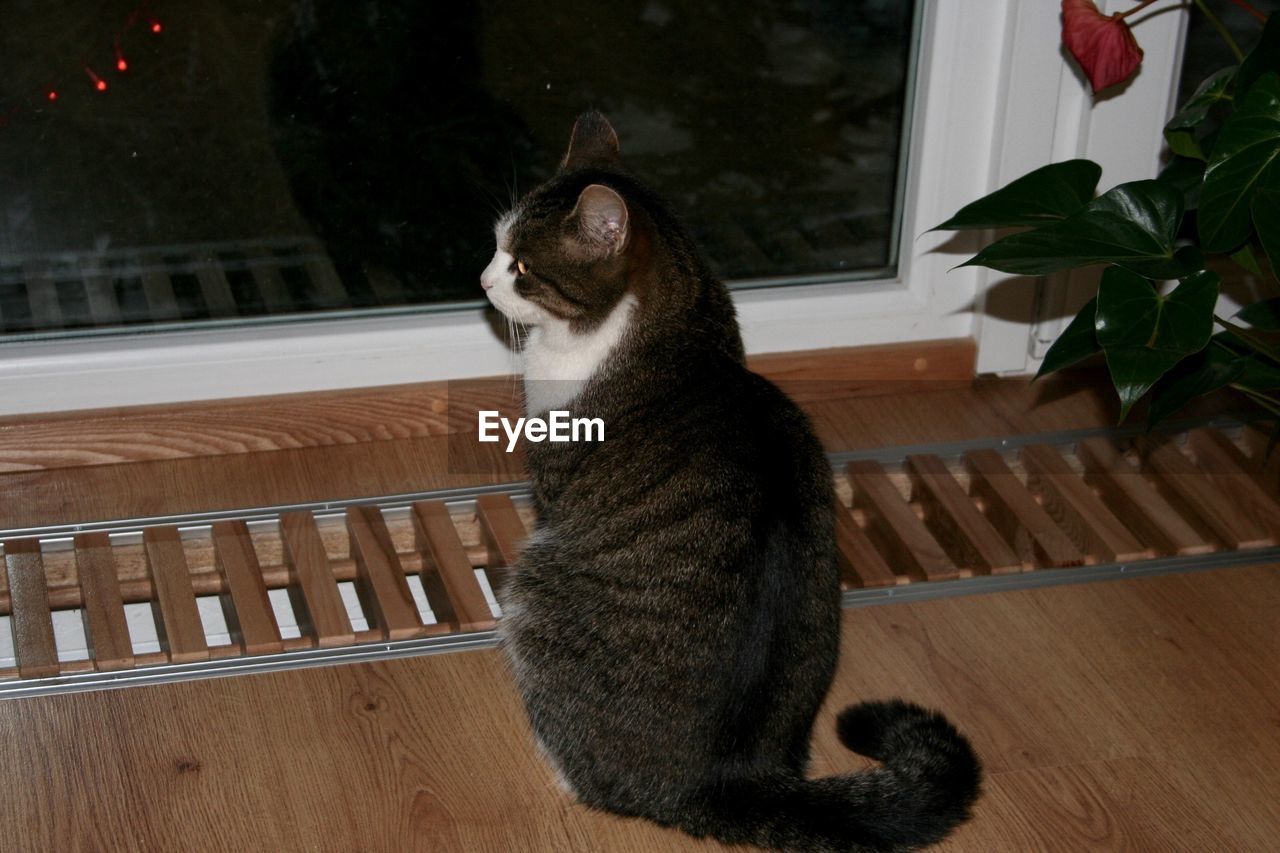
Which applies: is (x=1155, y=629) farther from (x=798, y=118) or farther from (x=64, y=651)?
(x=64, y=651)

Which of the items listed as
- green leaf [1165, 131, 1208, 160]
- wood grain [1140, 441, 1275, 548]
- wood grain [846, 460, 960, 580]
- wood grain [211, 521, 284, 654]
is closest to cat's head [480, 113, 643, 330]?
wood grain [211, 521, 284, 654]

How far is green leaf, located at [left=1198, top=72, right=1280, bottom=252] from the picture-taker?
145 cm

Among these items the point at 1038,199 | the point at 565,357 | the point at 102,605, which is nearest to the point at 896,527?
the point at 1038,199

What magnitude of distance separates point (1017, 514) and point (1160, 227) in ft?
1.61

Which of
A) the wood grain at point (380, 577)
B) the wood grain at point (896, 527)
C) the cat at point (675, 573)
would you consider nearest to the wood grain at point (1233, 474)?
the wood grain at point (896, 527)

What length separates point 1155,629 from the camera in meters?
1.72

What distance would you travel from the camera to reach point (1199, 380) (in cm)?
168

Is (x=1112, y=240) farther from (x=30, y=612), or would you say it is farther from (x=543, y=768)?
(x=30, y=612)

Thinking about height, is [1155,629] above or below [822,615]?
below

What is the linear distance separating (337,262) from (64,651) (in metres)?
0.65

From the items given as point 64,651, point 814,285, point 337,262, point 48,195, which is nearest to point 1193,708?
point 814,285

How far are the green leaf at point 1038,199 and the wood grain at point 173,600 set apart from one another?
3.28 ft

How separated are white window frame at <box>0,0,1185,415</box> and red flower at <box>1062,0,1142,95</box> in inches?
7.5

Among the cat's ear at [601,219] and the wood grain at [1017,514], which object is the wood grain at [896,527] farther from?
the cat's ear at [601,219]
